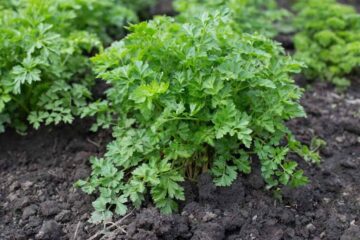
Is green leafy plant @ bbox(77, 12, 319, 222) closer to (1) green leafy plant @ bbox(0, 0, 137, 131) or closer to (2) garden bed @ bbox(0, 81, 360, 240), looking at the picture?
(2) garden bed @ bbox(0, 81, 360, 240)

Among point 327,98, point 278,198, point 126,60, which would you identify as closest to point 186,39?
point 126,60

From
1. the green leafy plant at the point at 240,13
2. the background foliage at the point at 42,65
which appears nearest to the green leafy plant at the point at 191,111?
the background foliage at the point at 42,65

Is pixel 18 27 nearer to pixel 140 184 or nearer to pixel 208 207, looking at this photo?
pixel 140 184

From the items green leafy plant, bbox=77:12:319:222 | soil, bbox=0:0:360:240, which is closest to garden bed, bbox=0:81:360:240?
soil, bbox=0:0:360:240

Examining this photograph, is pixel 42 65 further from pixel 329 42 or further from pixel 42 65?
pixel 329 42

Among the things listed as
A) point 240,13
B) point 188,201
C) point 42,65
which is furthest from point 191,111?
point 240,13

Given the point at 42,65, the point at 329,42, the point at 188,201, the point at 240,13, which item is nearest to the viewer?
the point at 188,201
